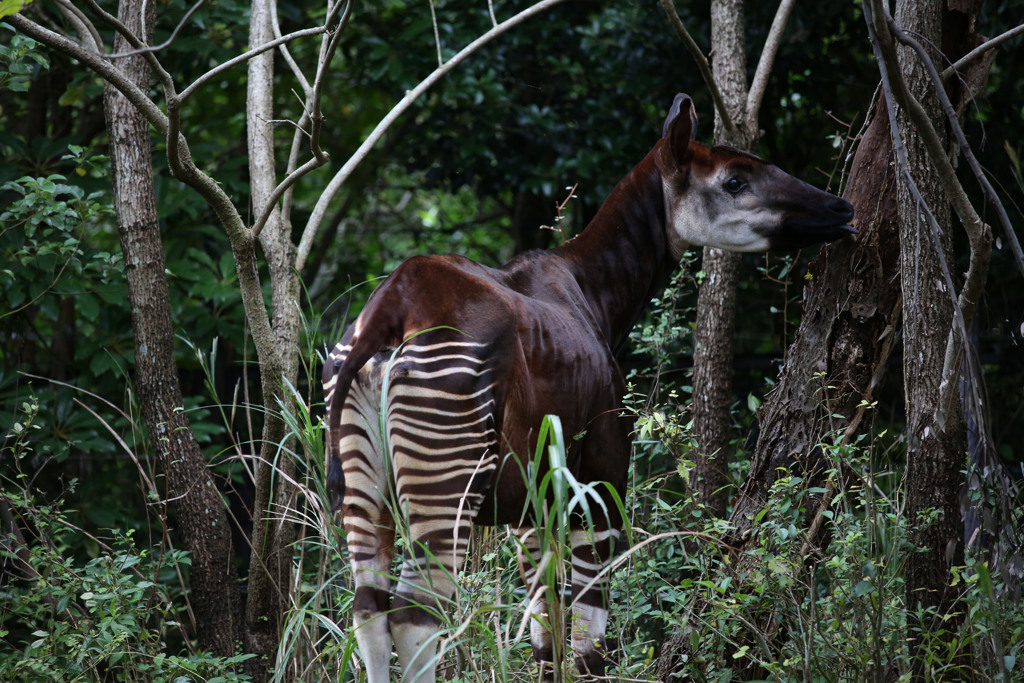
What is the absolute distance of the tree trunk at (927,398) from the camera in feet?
9.16

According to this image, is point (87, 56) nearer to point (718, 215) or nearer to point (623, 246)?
point (623, 246)

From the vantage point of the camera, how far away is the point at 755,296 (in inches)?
256

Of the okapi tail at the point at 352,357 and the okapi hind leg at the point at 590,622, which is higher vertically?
the okapi tail at the point at 352,357

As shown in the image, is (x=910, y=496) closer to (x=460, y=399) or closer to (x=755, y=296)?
(x=460, y=399)

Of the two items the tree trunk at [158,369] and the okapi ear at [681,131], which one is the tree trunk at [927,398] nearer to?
the okapi ear at [681,131]

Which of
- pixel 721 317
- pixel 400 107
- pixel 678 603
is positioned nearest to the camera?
pixel 678 603

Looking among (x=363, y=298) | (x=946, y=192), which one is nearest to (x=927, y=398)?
(x=946, y=192)

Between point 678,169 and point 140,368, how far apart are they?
2.21m

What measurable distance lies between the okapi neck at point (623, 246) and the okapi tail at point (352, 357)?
0.97m

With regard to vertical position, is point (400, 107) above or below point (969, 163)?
above

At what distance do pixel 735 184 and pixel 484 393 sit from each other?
129 cm

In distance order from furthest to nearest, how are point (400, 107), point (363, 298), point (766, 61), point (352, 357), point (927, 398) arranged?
point (363, 298) → point (766, 61) → point (400, 107) → point (927, 398) → point (352, 357)

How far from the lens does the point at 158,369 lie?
3691 millimetres

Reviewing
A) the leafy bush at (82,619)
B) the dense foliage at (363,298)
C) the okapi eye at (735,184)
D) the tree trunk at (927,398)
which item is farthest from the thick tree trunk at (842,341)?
the leafy bush at (82,619)
